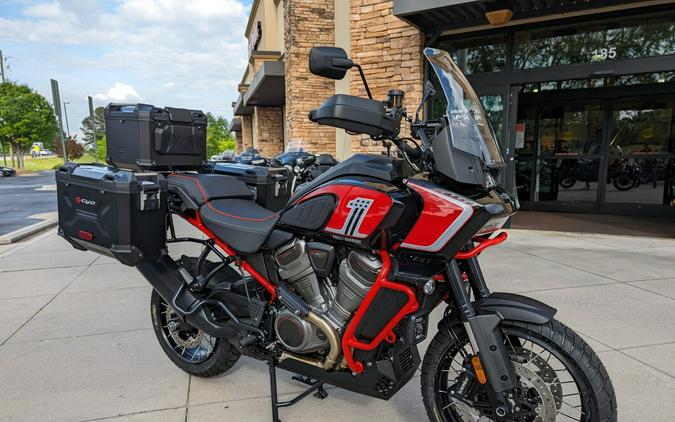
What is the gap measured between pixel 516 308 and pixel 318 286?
A: 34.3 inches

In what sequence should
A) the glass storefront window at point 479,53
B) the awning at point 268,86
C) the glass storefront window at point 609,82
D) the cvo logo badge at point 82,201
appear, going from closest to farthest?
the cvo logo badge at point 82,201, the glass storefront window at point 479,53, the glass storefront window at point 609,82, the awning at point 268,86

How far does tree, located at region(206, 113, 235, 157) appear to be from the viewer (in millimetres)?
51537

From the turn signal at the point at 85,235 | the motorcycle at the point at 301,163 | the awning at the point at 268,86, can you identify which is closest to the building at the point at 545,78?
the motorcycle at the point at 301,163

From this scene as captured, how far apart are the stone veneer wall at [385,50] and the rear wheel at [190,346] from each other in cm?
518

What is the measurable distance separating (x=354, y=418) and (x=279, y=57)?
14.1 meters

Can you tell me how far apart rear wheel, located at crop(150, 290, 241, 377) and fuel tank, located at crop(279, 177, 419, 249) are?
1.25m

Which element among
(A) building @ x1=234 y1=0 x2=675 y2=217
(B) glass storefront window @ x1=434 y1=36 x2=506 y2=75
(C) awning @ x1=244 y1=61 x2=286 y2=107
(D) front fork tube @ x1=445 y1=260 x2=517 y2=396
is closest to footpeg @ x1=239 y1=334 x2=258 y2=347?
(D) front fork tube @ x1=445 y1=260 x2=517 y2=396

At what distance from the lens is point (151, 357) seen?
3104mm

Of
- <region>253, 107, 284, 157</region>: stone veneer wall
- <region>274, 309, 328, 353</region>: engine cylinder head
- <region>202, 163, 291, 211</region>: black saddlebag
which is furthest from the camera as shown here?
<region>253, 107, 284, 157</region>: stone veneer wall

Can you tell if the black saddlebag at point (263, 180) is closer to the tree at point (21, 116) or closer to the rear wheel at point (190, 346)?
the rear wheel at point (190, 346)

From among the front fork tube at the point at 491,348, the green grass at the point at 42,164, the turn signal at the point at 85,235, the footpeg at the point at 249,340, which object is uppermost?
the turn signal at the point at 85,235

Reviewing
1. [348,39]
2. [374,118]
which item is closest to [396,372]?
[374,118]

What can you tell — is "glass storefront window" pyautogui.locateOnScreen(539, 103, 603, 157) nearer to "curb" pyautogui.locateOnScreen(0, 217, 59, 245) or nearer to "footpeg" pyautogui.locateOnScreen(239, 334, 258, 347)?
"footpeg" pyautogui.locateOnScreen(239, 334, 258, 347)

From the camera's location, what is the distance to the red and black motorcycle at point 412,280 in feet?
5.55
